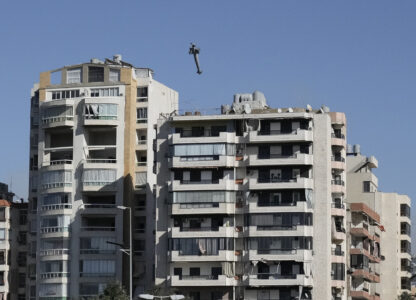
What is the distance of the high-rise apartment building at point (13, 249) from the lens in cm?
14762

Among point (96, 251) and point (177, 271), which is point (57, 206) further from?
point (177, 271)

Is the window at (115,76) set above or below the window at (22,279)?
above

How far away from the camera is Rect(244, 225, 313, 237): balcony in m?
122

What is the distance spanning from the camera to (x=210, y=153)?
409 feet

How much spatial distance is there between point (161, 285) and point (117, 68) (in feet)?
88.4

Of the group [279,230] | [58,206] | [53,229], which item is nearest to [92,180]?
[58,206]

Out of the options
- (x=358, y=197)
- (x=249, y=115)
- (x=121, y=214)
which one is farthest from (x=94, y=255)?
(x=358, y=197)

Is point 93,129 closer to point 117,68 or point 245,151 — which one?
point 117,68

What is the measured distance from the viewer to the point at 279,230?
121938 mm

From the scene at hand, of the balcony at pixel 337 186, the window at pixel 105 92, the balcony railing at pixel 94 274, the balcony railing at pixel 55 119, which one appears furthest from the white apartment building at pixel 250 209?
the balcony railing at pixel 55 119

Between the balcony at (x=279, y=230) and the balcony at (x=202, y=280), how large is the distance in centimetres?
477

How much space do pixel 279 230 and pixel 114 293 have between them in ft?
55.1

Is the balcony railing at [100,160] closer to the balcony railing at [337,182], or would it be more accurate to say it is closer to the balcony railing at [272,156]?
the balcony railing at [272,156]

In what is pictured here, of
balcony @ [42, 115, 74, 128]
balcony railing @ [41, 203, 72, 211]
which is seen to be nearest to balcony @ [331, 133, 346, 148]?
balcony @ [42, 115, 74, 128]
